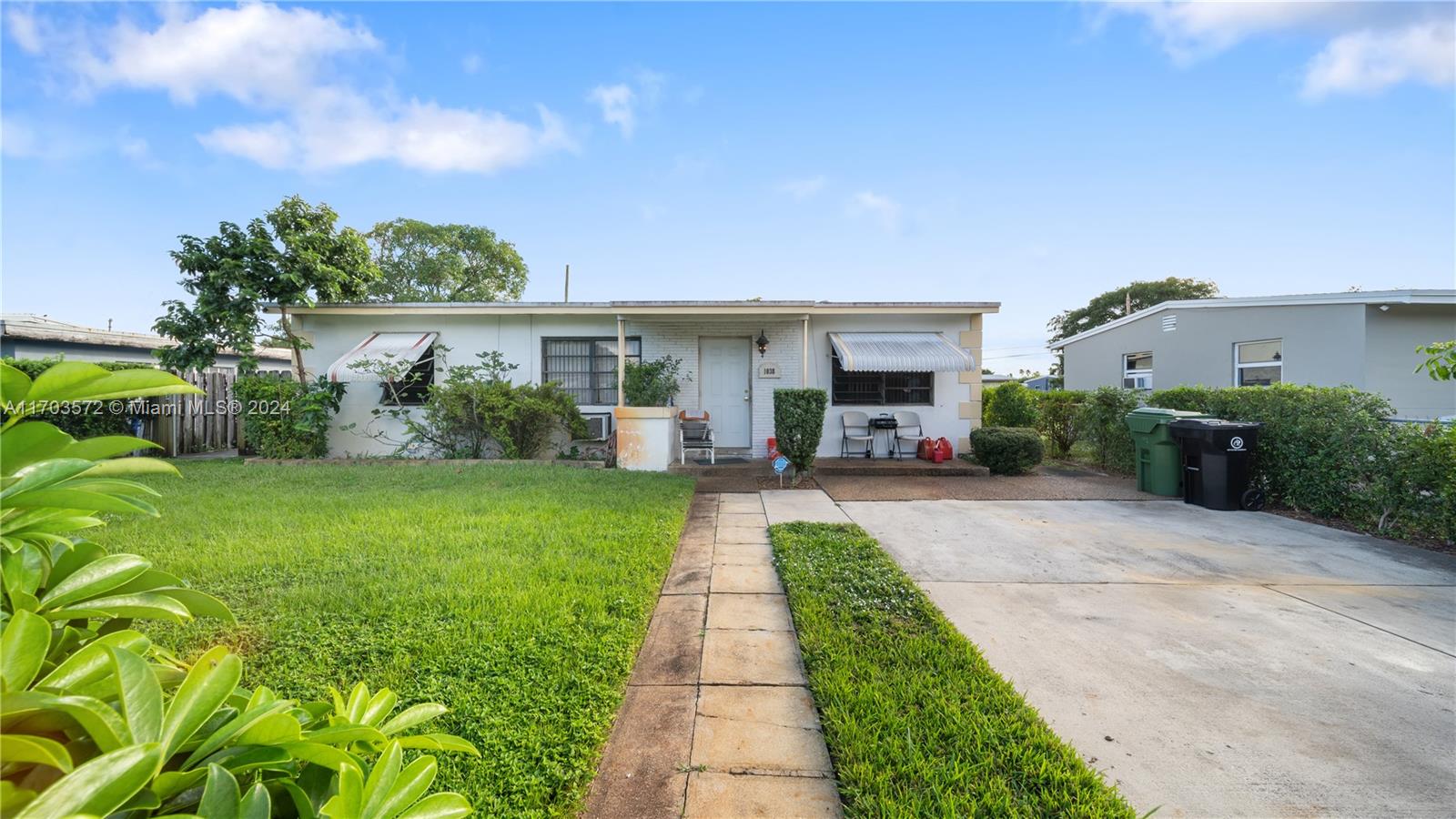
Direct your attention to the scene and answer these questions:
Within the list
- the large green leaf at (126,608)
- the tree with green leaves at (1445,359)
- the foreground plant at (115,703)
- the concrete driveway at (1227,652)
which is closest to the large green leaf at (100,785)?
the foreground plant at (115,703)

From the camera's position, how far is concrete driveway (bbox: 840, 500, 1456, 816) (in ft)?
7.52

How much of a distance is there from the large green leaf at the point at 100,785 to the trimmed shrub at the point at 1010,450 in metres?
10.4

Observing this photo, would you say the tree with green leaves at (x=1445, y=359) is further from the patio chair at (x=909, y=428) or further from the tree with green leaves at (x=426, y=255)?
the tree with green leaves at (x=426, y=255)

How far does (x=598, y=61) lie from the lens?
8.34 m

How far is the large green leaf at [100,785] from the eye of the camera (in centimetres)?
52

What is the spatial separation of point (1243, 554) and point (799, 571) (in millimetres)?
4303

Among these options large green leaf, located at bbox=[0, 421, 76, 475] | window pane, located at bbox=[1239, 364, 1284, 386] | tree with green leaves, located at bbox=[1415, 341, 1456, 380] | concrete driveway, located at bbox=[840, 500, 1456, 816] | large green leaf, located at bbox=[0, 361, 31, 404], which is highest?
window pane, located at bbox=[1239, 364, 1284, 386]

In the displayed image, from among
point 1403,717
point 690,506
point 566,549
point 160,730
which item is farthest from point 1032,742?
point 690,506

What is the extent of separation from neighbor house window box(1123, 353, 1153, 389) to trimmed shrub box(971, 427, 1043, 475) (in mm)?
6949

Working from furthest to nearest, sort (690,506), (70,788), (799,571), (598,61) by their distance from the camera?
(598,61), (690,506), (799,571), (70,788)

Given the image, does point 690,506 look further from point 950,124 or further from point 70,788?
point 950,124

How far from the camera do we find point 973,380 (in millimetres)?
11289

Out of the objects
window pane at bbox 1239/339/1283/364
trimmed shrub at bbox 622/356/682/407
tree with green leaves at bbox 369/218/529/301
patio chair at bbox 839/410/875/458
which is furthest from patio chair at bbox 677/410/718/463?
tree with green leaves at bbox 369/218/529/301

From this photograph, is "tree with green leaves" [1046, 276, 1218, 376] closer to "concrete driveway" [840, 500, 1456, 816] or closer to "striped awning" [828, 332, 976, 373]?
"striped awning" [828, 332, 976, 373]
